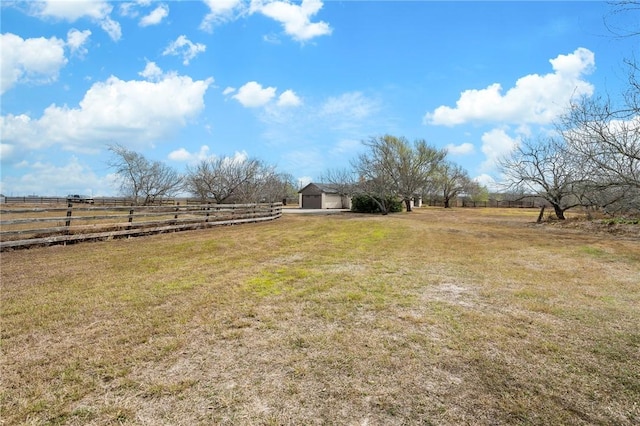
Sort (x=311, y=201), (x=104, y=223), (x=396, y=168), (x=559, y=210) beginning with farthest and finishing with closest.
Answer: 1. (x=311, y=201)
2. (x=396, y=168)
3. (x=559, y=210)
4. (x=104, y=223)

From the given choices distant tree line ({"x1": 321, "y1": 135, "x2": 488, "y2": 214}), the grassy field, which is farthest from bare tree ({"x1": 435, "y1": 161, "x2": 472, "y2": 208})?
the grassy field

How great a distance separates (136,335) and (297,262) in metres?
4.22

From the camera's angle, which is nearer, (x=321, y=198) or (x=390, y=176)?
(x=390, y=176)

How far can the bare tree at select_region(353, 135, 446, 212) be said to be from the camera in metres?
30.0

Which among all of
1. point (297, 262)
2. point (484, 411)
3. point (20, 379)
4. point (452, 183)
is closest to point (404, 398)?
point (484, 411)

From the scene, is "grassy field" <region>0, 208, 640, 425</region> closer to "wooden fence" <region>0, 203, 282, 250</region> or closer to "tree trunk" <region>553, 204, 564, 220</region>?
"wooden fence" <region>0, 203, 282, 250</region>

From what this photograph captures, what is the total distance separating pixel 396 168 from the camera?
31.6 m

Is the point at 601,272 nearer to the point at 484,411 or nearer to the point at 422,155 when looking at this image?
the point at 484,411

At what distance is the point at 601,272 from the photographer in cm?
698

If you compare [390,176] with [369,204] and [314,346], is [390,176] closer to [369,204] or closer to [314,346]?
[369,204]

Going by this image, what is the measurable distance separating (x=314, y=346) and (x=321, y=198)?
3975 centimetres

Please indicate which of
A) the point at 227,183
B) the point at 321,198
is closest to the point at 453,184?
the point at 321,198

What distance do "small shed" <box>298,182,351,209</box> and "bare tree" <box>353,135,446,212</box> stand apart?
10789 millimetres

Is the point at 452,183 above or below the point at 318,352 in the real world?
above
